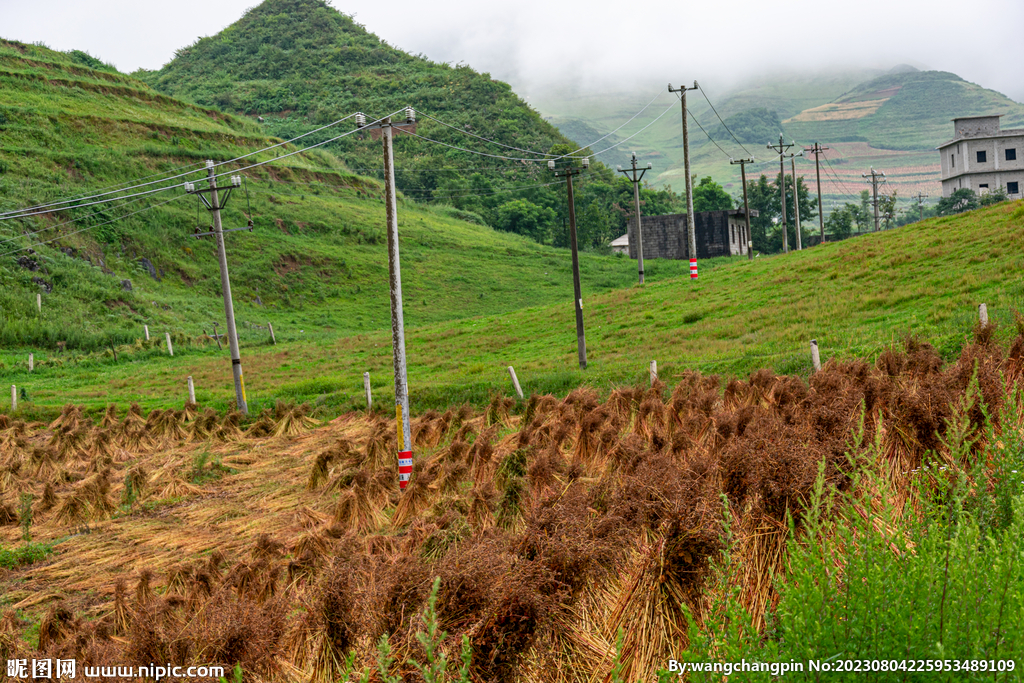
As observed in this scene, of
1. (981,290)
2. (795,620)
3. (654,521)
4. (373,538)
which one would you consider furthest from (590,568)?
(981,290)

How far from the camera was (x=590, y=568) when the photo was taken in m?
4.82

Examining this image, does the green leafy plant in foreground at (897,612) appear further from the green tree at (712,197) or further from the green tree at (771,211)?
the green tree at (712,197)

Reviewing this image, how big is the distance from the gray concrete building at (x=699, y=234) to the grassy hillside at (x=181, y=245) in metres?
5.06

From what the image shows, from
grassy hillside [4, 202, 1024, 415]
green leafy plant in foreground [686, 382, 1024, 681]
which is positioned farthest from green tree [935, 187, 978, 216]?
green leafy plant in foreground [686, 382, 1024, 681]

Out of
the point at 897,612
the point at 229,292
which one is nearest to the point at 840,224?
the point at 229,292

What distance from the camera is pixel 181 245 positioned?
49.8 m

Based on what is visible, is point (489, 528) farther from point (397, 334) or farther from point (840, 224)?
point (840, 224)

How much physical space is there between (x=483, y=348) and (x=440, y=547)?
21.1 meters

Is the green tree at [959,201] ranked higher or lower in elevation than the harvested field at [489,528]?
higher

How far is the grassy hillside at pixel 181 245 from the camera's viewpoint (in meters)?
39.3

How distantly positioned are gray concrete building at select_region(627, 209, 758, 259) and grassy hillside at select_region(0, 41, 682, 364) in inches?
199

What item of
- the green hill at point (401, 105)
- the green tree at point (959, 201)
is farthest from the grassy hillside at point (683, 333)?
the green tree at point (959, 201)

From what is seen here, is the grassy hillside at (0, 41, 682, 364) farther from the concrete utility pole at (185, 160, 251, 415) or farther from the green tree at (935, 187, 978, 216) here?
the green tree at (935, 187, 978, 216)

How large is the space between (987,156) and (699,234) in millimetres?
30755
